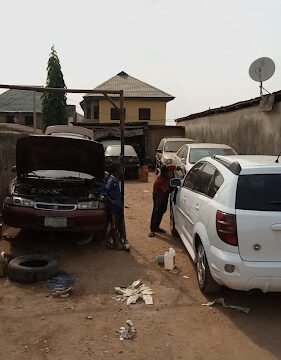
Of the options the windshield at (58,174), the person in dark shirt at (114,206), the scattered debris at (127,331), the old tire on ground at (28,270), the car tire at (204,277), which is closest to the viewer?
the scattered debris at (127,331)

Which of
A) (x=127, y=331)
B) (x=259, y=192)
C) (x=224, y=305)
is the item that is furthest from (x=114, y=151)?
(x=127, y=331)

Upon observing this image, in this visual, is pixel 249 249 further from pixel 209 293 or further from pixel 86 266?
pixel 86 266

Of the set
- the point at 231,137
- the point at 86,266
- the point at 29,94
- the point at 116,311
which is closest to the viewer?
the point at 116,311

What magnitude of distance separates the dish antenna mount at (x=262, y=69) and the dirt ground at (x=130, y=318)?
747cm

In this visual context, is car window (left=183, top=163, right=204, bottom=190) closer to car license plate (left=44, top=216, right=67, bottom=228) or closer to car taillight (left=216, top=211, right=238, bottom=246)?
car taillight (left=216, top=211, right=238, bottom=246)

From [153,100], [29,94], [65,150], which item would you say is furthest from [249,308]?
[29,94]

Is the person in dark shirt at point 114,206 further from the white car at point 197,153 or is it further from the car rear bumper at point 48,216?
the white car at point 197,153

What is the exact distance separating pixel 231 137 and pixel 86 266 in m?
10.5

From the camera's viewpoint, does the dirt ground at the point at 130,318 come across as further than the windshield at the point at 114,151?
No

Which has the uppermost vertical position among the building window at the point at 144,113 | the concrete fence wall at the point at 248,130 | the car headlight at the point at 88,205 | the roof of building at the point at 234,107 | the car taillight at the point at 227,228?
the building window at the point at 144,113

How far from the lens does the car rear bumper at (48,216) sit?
6289 millimetres

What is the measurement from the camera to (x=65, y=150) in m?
7.31

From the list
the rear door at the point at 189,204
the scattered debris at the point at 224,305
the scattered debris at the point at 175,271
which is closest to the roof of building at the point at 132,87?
the rear door at the point at 189,204

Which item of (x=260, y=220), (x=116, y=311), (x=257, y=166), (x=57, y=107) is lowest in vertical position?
(x=116, y=311)
